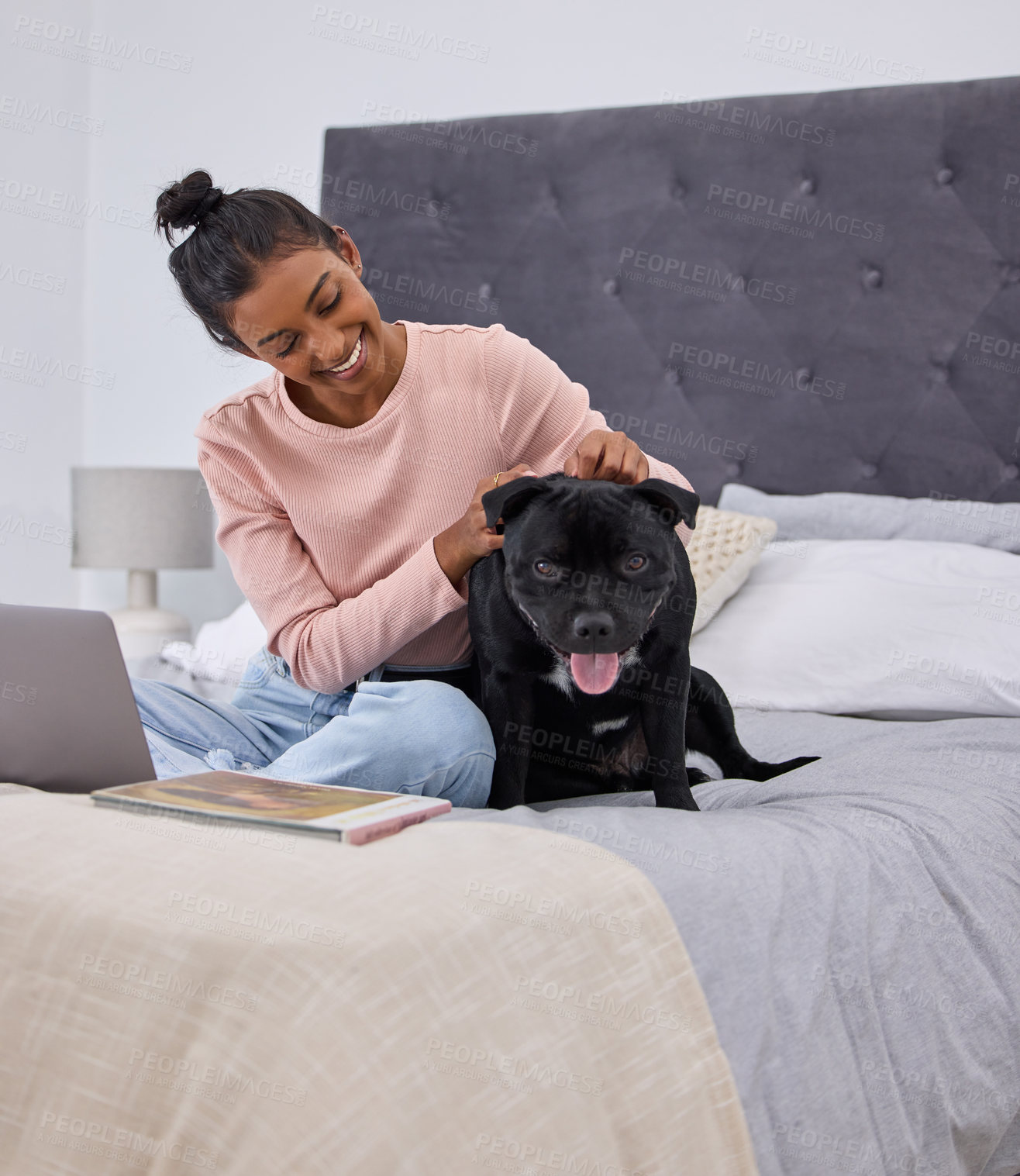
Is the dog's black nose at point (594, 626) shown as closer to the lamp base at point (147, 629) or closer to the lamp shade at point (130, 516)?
the lamp base at point (147, 629)

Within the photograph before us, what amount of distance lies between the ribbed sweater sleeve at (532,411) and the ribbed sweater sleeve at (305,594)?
0.24m

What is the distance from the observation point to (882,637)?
6.73 feet

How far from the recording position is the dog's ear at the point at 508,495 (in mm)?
1225

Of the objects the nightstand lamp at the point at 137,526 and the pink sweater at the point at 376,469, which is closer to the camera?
the pink sweater at the point at 376,469

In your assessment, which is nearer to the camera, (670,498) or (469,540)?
(670,498)

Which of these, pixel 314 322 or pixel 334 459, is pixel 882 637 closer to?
pixel 334 459

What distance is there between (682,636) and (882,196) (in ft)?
6.22

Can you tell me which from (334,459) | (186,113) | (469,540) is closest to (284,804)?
(469,540)

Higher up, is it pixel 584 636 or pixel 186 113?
pixel 186 113

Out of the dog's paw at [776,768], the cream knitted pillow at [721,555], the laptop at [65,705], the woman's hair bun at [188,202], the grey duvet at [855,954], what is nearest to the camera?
the grey duvet at [855,954]

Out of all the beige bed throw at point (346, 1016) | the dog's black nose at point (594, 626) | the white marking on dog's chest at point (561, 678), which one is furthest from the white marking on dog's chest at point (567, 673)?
the beige bed throw at point (346, 1016)

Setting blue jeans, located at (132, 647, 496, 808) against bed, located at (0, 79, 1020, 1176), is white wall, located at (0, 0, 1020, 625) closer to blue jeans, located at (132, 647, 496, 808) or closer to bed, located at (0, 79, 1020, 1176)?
bed, located at (0, 79, 1020, 1176)

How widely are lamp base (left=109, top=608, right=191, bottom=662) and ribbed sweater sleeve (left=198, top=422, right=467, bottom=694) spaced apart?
5.90 feet

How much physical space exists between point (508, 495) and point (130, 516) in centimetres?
252
